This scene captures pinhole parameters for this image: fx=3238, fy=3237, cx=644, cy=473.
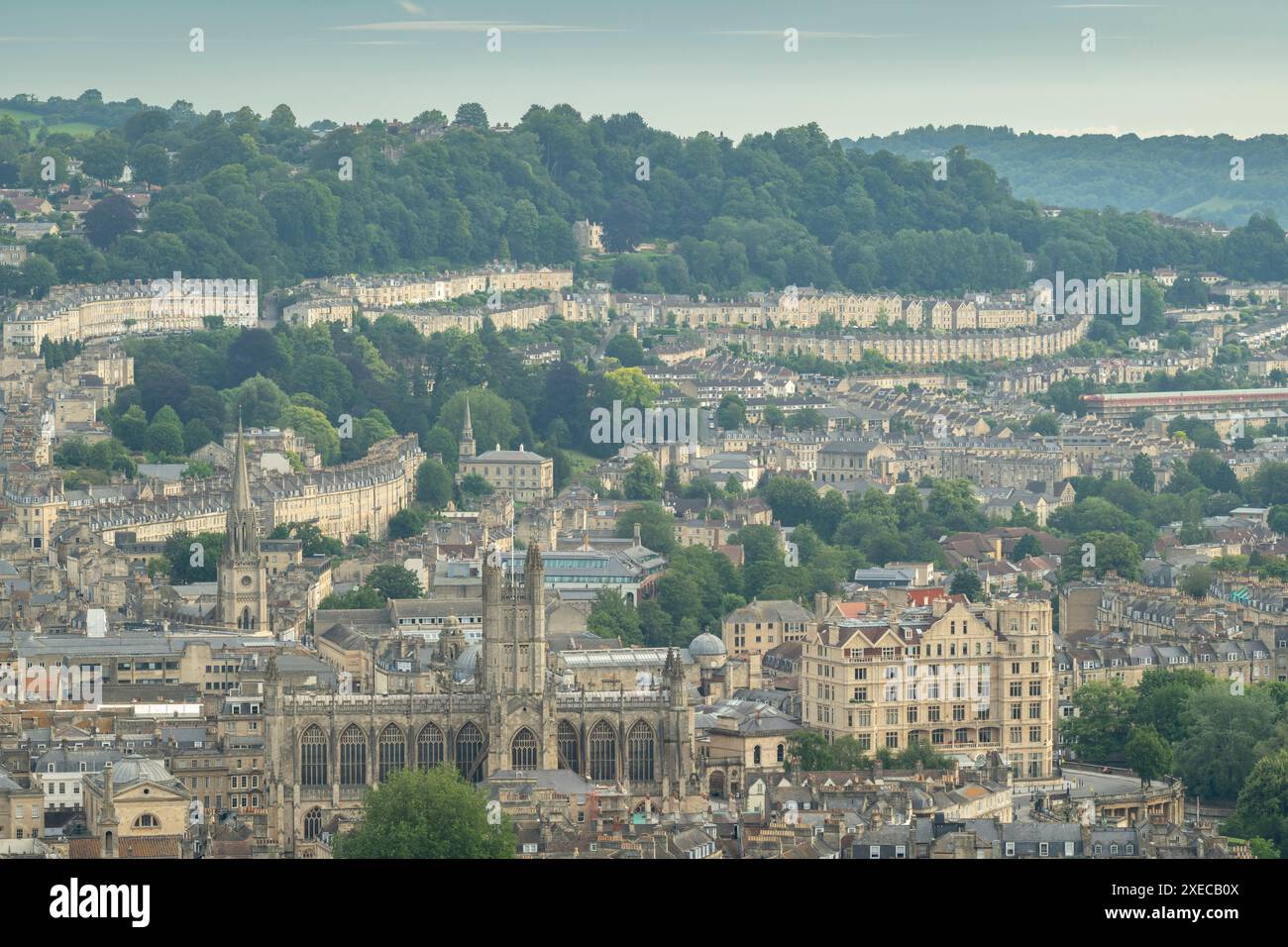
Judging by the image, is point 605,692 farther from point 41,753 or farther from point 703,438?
point 703,438

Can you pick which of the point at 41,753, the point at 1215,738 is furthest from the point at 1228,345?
the point at 41,753

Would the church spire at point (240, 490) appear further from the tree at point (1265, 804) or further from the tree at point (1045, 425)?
the tree at point (1045, 425)

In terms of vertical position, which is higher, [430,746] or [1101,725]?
[430,746]

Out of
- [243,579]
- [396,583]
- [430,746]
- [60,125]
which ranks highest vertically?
[60,125]

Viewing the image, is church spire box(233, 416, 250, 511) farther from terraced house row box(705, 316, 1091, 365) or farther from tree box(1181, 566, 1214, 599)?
terraced house row box(705, 316, 1091, 365)

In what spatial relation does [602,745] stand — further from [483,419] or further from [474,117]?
[474,117]

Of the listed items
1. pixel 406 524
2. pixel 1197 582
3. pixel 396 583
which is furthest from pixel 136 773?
pixel 406 524
